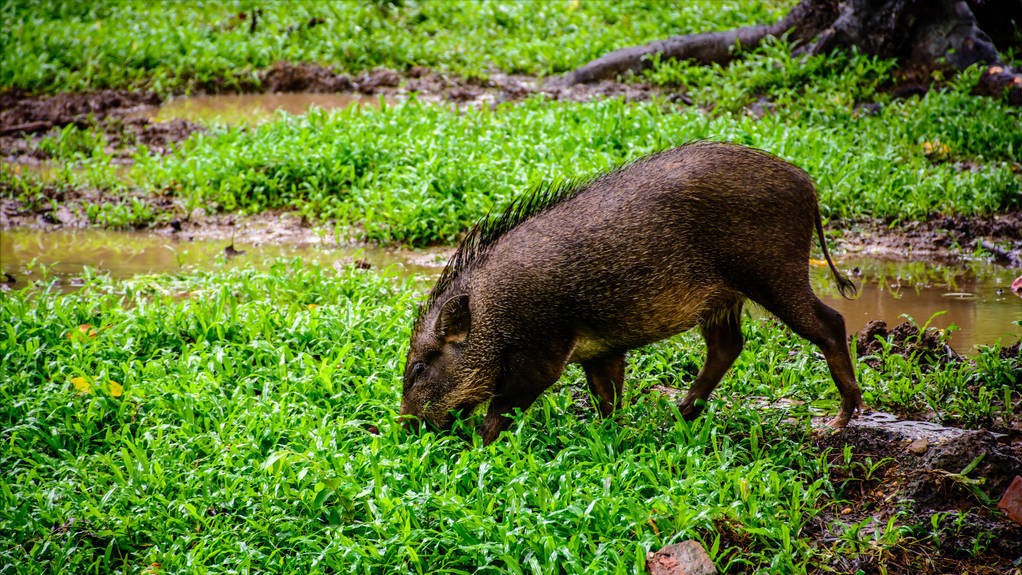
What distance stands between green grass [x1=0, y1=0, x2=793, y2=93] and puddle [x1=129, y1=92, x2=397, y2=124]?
45cm

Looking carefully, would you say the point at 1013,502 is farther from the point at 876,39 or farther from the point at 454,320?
the point at 876,39

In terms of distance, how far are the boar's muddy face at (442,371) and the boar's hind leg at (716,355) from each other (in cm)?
102

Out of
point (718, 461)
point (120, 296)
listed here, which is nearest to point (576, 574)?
point (718, 461)

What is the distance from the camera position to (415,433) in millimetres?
4180

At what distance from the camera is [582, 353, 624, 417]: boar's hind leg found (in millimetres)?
4266

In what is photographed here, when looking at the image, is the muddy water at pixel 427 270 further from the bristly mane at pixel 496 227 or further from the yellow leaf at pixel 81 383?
the yellow leaf at pixel 81 383

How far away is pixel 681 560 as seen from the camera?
→ 10.1 feet

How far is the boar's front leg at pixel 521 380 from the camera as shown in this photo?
4.01 m

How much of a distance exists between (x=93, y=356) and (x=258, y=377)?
3.36 ft

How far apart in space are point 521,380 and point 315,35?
1026cm

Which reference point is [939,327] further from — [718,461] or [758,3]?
[758,3]

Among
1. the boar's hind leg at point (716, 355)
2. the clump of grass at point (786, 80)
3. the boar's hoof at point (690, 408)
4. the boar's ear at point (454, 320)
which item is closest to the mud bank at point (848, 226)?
the clump of grass at point (786, 80)

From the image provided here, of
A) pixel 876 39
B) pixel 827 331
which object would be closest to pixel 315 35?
pixel 876 39

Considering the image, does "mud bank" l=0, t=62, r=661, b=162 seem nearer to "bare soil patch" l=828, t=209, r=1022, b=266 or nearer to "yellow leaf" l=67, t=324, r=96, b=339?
"bare soil patch" l=828, t=209, r=1022, b=266
